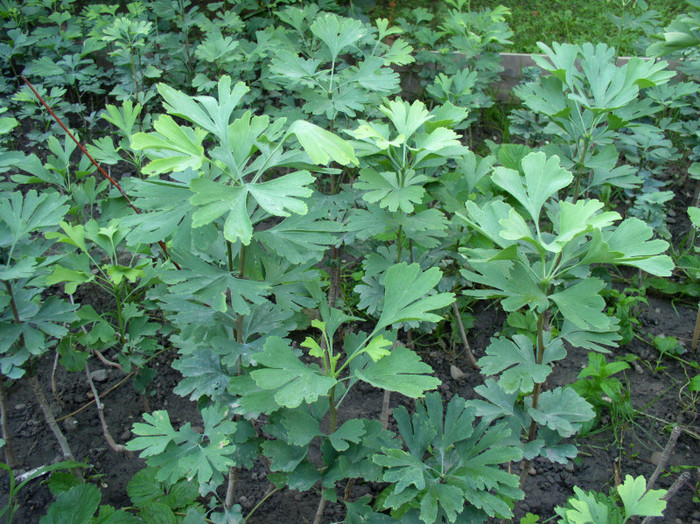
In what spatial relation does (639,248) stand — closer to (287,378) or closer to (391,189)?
(391,189)

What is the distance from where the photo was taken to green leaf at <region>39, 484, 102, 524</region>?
150 cm

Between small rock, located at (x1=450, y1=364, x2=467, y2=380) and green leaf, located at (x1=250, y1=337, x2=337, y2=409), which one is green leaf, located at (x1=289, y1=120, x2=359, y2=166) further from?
small rock, located at (x1=450, y1=364, x2=467, y2=380)

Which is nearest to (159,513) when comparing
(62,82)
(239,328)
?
(239,328)

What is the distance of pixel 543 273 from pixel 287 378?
68 centimetres

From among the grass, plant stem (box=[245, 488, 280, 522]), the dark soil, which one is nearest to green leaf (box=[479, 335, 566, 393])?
the dark soil

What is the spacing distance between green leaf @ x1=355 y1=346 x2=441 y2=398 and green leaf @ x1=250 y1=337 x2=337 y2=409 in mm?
95

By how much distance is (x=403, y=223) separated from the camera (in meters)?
1.83

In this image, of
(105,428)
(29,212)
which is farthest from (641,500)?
(29,212)

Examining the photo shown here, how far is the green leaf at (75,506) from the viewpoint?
1504 millimetres

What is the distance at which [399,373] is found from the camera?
4.34 feet

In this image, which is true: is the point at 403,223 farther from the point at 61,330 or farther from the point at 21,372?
the point at 21,372

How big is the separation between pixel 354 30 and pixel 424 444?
60.5 inches

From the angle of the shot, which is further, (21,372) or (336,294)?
(336,294)

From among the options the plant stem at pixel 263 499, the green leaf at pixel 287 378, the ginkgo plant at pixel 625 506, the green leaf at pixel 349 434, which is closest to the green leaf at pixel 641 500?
the ginkgo plant at pixel 625 506
